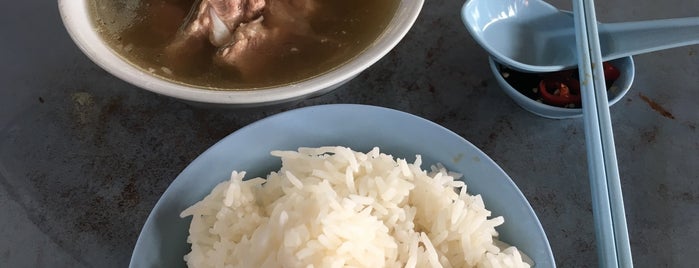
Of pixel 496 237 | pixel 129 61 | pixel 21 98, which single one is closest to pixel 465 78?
pixel 496 237

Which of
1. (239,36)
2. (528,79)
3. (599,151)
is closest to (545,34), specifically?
(528,79)

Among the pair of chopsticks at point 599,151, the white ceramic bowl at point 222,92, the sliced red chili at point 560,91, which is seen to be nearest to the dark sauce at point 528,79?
the sliced red chili at point 560,91

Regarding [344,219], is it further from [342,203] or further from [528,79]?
[528,79]

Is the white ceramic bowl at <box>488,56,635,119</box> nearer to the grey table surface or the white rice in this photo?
the grey table surface

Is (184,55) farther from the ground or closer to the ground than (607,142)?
farther from the ground

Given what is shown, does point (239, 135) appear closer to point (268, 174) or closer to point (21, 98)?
point (268, 174)
